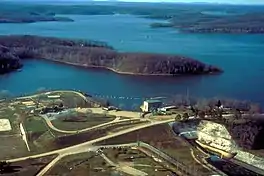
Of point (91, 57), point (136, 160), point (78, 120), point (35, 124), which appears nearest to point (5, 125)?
point (35, 124)

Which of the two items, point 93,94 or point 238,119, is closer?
point 238,119

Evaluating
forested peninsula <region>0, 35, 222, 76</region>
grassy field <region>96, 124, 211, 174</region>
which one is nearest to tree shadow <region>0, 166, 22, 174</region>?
grassy field <region>96, 124, 211, 174</region>

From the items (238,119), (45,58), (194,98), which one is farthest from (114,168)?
(45,58)

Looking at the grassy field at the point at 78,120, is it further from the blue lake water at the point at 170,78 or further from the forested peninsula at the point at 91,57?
the forested peninsula at the point at 91,57

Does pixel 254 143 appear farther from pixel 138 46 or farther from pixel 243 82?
pixel 138 46

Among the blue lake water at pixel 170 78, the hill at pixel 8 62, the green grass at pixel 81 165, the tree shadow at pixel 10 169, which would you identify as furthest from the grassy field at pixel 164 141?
the hill at pixel 8 62

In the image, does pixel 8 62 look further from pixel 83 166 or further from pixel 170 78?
pixel 83 166

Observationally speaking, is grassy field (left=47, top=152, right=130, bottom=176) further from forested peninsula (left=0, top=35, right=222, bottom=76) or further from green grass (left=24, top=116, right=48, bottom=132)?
forested peninsula (left=0, top=35, right=222, bottom=76)
